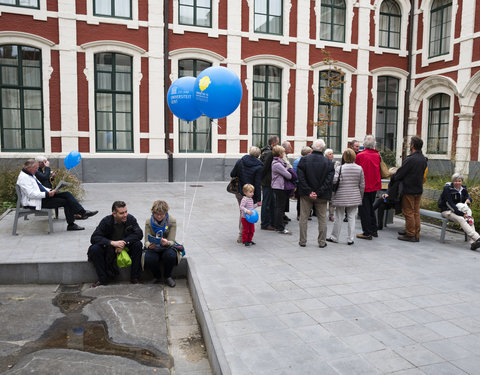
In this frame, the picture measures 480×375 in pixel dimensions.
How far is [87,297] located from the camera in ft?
16.8

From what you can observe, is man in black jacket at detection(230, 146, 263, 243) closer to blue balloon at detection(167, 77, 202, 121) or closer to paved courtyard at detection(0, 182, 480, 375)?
paved courtyard at detection(0, 182, 480, 375)

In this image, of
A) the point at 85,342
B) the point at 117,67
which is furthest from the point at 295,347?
the point at 117,67

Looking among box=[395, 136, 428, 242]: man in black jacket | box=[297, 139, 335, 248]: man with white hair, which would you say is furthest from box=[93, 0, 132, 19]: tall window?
box=[395, 136, 428, 242]: man in black jacket

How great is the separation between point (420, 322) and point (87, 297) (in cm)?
371

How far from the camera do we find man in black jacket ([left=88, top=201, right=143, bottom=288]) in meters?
5.42

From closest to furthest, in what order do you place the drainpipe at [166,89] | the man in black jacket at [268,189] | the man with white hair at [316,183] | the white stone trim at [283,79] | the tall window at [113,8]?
the man with white hair at [316,183], the man in black jacket at [268,189], the tall window at [113,8], the drainpipe at [166,89], the white stone trim at [283,79]

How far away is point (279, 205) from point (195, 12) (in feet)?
38.0

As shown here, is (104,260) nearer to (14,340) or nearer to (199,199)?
(14,340)

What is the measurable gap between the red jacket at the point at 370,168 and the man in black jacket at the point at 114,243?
4.40m

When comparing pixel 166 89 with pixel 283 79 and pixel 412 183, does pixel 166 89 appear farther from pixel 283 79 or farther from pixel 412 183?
pixel 412 183

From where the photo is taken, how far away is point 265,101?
18078 millimetres

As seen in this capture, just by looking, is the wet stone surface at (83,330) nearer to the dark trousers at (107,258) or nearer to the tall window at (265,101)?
the dark trousers at (107,258)

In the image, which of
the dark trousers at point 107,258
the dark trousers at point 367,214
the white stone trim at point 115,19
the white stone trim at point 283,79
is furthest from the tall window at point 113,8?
the dark trousers at point 107,258

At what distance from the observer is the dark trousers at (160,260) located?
18.2 ft
